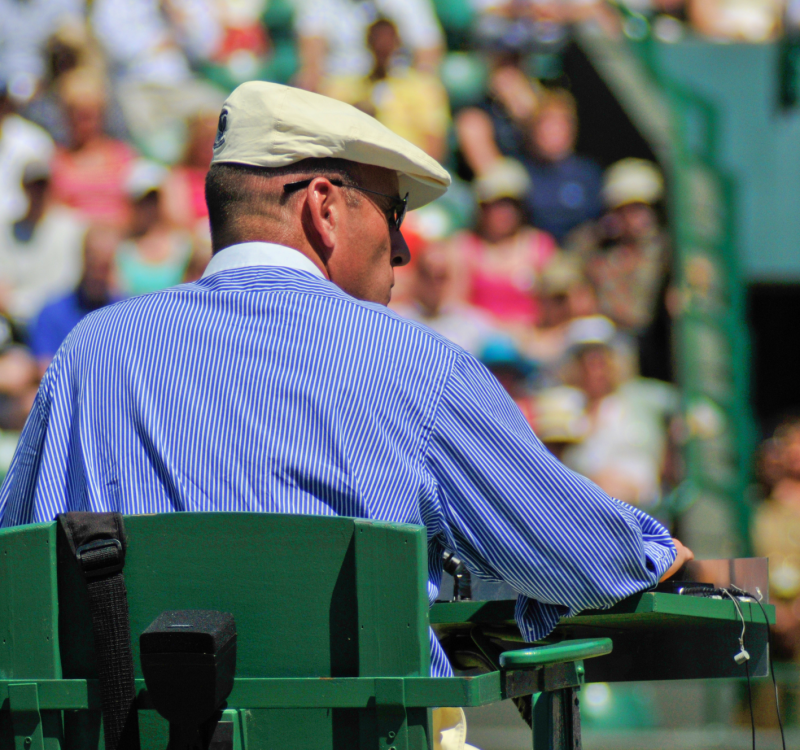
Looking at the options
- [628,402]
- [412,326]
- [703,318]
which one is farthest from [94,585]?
[703,318]

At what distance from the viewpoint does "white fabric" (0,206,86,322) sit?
6277mm

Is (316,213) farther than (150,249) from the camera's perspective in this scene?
No

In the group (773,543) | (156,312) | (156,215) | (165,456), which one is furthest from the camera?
(156,215)

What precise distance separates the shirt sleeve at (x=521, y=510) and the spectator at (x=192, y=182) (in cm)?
517

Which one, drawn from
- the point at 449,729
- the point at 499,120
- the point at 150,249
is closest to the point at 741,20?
the point at 499,120

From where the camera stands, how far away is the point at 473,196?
21.4 feet

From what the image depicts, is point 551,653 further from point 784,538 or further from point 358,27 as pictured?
point 358,27

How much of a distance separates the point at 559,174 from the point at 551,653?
5.54m

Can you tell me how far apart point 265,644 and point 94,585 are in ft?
0.74

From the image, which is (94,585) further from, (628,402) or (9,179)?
(9,179)

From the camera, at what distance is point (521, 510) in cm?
144

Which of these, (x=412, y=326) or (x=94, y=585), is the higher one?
(x=412, y=326)

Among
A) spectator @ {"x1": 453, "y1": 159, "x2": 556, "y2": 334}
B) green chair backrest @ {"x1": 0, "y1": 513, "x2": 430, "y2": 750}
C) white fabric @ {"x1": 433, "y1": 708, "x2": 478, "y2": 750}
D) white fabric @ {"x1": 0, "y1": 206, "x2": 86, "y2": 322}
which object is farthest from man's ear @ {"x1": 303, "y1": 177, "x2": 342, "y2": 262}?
white fabric @ {"x1": 0, "y1": 206, "x2": 86, "y2": 322}

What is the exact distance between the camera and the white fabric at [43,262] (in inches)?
247
